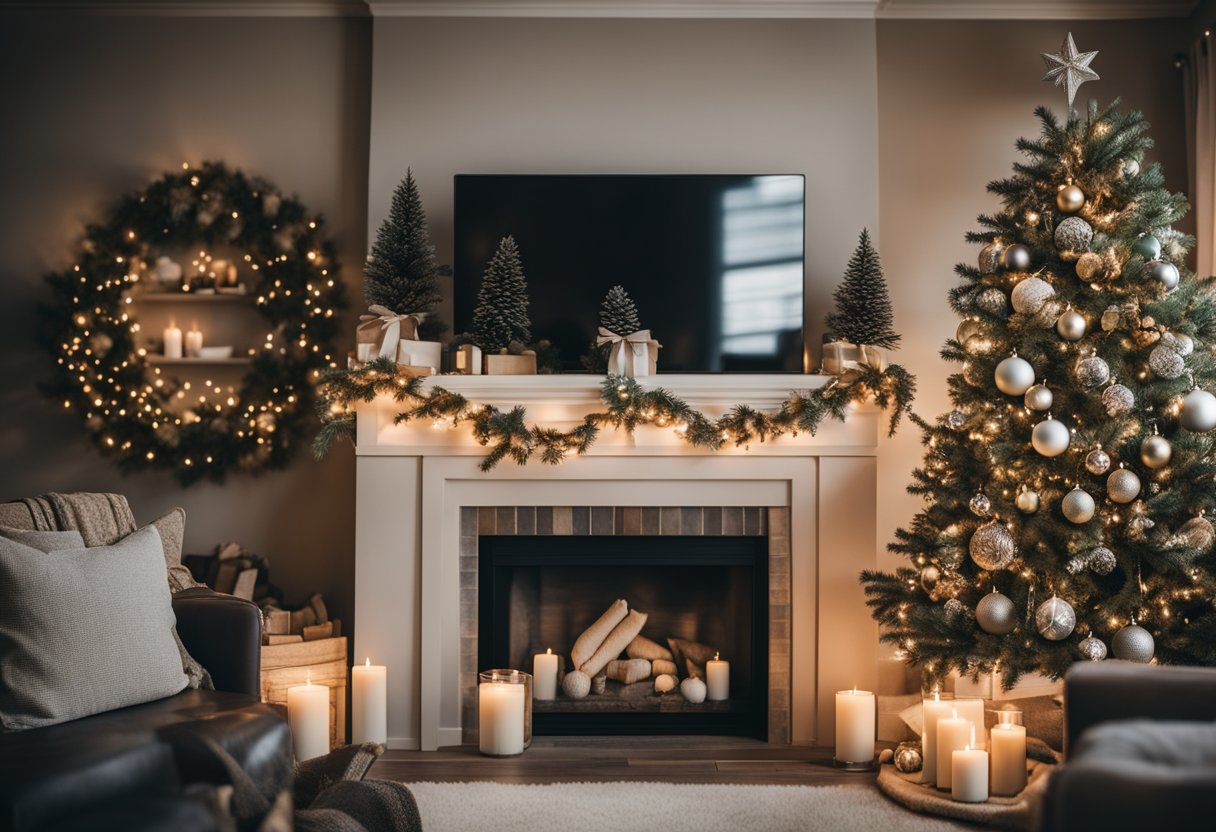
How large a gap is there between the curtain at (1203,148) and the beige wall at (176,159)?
3.12 meters

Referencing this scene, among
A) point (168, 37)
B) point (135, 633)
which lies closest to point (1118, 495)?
point (135, 633)

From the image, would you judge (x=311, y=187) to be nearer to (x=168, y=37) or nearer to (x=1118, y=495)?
(x=168, y=37)

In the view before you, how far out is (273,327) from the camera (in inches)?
149

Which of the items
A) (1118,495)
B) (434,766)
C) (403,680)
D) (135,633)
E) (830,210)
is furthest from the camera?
(830,210)

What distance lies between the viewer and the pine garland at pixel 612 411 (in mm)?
3189

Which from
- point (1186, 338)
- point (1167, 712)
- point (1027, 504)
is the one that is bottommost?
point (1167, 712)

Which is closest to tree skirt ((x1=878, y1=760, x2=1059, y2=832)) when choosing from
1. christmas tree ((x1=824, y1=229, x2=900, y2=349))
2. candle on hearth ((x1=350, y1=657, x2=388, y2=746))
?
christmas tree ((x1=824, y1=229, x2=900, y2=349))

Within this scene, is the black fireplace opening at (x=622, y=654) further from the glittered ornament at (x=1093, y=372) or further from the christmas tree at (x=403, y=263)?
the glittered ornament at (x=1093, y=372)

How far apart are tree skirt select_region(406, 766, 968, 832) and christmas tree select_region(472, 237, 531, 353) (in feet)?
4.68

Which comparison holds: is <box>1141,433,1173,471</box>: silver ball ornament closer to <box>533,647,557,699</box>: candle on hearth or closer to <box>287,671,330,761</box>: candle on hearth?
<box>533,647,557,699</box>: candle on hearth

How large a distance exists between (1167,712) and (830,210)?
7.43 ft

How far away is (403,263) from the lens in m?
3.40

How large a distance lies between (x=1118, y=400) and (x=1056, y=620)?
2.06ft

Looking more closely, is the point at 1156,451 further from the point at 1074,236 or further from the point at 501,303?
the point at 501,303
